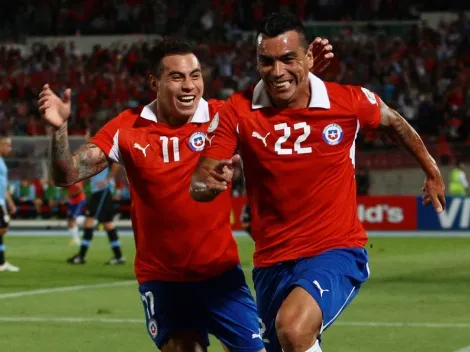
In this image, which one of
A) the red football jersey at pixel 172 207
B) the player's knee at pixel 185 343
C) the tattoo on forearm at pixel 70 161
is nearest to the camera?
the tattoo on forearm at pixel 70 161

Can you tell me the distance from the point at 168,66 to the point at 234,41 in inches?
1194

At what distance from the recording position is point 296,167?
636 centimetres

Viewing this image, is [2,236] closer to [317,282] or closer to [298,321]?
[317,282]

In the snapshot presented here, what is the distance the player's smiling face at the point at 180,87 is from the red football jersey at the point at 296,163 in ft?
1.78

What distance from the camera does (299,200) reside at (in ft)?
21.0

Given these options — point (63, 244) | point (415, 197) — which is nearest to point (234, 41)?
point (415, 197)

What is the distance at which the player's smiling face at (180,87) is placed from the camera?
275 inches

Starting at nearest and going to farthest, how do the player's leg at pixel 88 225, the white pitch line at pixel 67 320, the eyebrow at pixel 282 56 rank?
the eyebrow at pixel 282 56 < the white pitch line at pixel 67 320 < the player's leg at pixel 88 225

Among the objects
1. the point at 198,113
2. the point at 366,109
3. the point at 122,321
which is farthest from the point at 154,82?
the point at 122,321

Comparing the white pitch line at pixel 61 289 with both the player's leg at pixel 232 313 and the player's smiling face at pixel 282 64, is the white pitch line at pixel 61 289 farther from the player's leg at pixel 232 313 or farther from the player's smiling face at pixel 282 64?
the player's smiling face at pixel 282 64

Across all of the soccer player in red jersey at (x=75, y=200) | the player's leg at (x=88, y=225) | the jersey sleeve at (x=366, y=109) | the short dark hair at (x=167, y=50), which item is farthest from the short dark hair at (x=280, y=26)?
the soccer player in red jersey at (x=75, y=200)

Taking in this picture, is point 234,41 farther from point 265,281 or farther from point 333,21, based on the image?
point 265,281

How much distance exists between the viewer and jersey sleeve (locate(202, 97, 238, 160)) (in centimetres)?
620

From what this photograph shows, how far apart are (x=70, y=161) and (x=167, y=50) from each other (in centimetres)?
101
